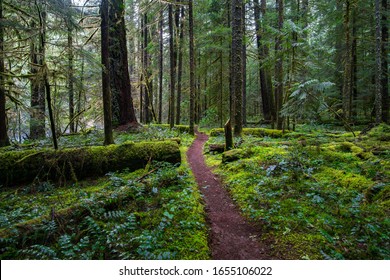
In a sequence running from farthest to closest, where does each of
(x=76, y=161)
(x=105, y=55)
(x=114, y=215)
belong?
1. (x=105, y=55)
2. (x=76, y=161)
3. (x=114, y=215)

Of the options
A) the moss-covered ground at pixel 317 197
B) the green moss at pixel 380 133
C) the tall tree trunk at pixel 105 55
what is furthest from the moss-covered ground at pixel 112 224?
the green moss at pixel 380 133

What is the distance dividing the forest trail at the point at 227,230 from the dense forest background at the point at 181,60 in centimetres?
509

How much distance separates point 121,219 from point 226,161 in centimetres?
454

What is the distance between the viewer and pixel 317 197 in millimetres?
4691

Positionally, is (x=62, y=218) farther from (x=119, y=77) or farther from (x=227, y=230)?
(x=119, y=77)

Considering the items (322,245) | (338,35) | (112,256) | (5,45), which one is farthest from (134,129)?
(338,35)

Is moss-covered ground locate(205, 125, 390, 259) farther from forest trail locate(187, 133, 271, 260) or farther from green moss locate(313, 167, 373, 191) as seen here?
forest trail locate(187, 133, 271, 260)

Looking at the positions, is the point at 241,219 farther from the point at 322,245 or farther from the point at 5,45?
the point at 5,45

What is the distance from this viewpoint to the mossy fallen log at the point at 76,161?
676 centimetres

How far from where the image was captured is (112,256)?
3.21 meters

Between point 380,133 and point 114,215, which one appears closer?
point 114,215

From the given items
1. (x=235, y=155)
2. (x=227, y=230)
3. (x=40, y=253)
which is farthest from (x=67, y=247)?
(x=235, y=155)

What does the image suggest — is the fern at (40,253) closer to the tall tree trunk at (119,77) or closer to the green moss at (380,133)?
the tall tree trunk at (119,77)

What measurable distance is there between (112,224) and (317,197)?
4063 mm
